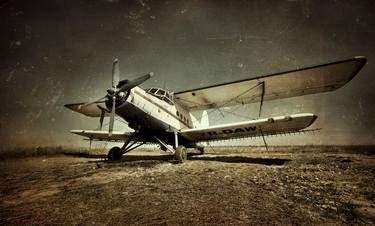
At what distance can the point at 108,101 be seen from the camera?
6297mm

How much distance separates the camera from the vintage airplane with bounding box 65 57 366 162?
6305 mm

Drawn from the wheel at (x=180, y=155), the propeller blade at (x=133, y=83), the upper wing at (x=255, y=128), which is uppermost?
the propeller blade at (x=133, y=83)

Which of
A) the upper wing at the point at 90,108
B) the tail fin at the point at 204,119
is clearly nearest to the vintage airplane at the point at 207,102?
the upper wing at the point at 90,108

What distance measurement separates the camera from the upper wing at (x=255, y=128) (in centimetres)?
629

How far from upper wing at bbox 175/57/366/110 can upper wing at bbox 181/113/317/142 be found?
4.97 feet

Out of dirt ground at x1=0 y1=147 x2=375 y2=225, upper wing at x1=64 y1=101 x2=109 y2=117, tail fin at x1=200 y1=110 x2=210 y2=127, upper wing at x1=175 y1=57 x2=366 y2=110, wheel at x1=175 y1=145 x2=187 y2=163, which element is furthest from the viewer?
tail fin at x1=200 y1=110 x2=210 y2=127

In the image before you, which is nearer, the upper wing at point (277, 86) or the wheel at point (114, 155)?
the upper wing at point (277, 86)

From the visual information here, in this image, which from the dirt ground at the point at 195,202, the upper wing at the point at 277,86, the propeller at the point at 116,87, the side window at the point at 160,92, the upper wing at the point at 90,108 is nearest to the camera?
the dirt ground at the point at 195,202

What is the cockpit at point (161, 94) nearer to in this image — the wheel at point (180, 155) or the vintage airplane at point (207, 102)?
the vintage airplane at point (207, 102)

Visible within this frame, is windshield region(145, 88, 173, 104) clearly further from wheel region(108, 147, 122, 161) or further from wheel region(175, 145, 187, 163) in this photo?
wheel region(108, 147, 122, 161)

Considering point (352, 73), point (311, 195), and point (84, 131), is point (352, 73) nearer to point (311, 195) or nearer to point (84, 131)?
point (311, 195)

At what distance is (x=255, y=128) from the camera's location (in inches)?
290

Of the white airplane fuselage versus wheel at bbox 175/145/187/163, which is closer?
the white airplane fuselage

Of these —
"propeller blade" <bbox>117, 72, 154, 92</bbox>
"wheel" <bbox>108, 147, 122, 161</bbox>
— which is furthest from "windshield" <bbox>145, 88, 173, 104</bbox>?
"wheel" <bbox>108, 147, 122, 161</bbox>
